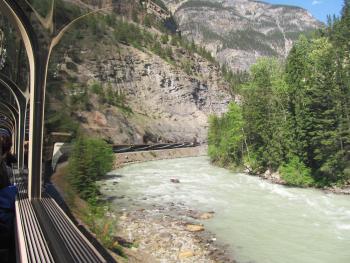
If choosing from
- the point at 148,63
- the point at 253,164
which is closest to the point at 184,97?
the point at 148,63

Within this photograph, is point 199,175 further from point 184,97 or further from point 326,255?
point 184,97

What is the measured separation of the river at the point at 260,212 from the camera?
1816cm

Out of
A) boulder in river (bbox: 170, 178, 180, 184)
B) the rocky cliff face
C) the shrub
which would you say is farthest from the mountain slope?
the shrub

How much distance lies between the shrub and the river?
2280 mm

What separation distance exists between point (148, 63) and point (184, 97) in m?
15.1

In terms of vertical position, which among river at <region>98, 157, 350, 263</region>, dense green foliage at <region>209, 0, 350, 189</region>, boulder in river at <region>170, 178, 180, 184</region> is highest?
dense green foliage at <region>209, 0, 350, 189</region>

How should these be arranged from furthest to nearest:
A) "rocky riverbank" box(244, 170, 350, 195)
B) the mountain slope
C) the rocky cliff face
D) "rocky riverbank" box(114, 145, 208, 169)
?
the rocky cliff face → the mountain slope → "rocky riverbank" box(114, 145, 208, 169) → "rocky riverbank" box(244, 170, 350, 195)

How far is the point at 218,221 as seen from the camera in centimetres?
2355

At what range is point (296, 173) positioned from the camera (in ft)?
130

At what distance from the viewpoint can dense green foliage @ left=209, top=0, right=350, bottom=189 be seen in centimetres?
3928

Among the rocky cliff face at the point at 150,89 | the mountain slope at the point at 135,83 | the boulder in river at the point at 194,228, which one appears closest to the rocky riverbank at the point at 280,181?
the boulder in river at the point at 194,228

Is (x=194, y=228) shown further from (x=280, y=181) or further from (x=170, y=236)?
(x=280, y=181)

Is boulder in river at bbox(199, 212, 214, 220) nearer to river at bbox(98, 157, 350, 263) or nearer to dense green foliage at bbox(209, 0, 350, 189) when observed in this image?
river at bbox(98, 157, 350, 263)

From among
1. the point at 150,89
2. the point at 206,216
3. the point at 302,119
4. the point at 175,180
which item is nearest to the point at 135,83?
the point at 150,89
